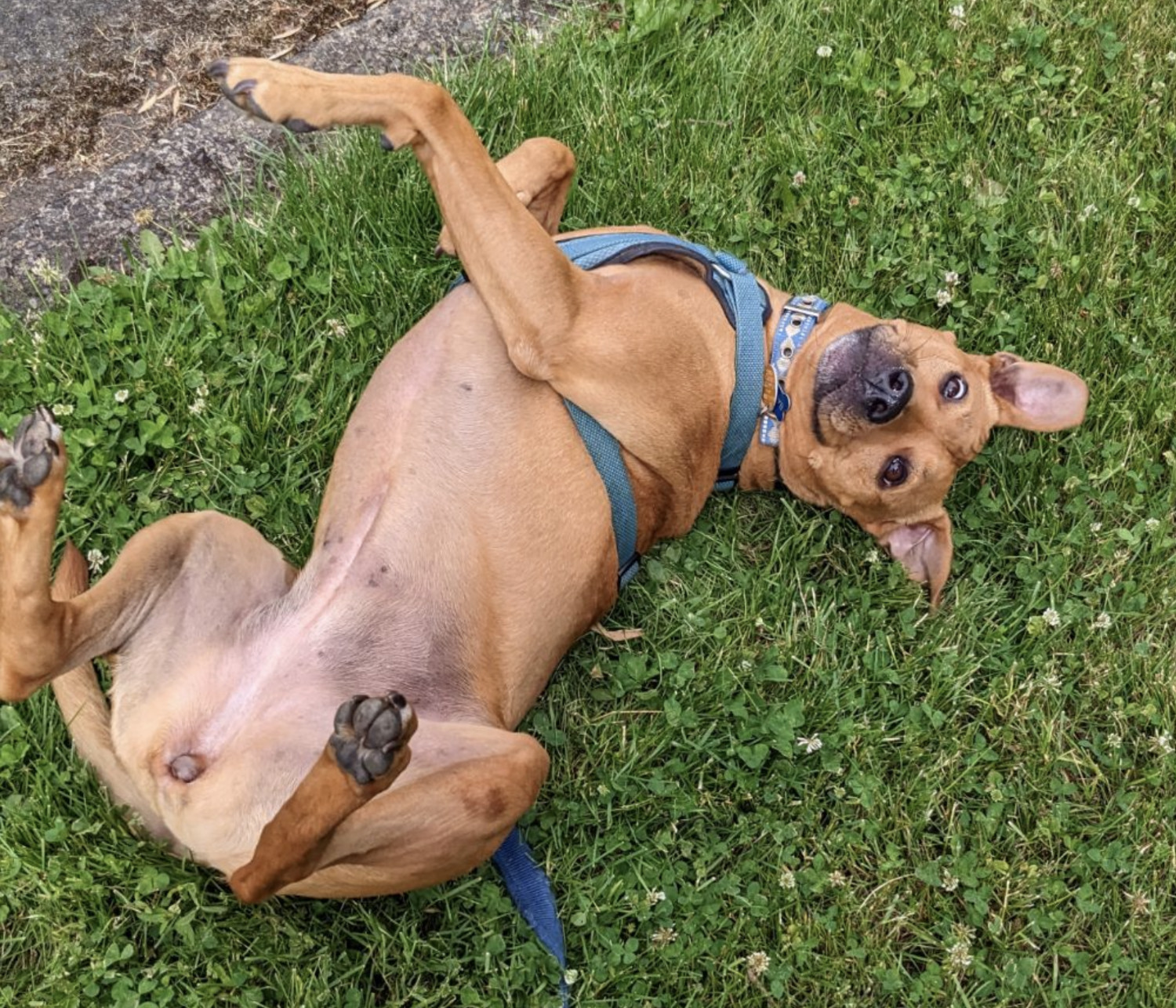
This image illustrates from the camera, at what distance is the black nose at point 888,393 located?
3.71 m

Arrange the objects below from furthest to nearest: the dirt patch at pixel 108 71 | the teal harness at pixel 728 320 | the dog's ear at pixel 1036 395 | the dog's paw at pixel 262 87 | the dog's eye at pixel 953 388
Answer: the dirt patch at pixel 108 71 < the dog's ear at pixel 1036 395 < the dog's eye at pixel 953 388 < the teal harness at pixel 728 320 < the dog's paw at pixel 262 87

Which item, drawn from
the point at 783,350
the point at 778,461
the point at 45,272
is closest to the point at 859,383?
the point at 783,350

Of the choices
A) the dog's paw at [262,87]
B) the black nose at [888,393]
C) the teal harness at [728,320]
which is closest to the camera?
the dog's paw at [262,87]

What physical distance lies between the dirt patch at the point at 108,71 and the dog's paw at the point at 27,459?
159 centimetres

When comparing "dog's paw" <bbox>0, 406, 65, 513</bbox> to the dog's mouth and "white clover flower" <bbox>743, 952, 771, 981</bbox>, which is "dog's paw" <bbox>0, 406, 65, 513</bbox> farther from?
"white clover flower" <bbox>743, 952, 771, 981</bbox>

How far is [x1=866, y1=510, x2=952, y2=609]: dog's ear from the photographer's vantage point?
414cm

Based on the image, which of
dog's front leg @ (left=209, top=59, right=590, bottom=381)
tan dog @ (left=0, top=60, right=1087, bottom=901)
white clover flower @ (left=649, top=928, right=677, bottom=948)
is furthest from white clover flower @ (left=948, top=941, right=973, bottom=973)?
dog's front leg @ (left=209, top=59, right=590, bottom=381)

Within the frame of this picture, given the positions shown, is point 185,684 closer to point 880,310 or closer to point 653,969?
point 653,969

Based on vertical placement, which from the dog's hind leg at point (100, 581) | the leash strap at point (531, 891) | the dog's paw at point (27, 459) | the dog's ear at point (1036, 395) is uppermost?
the dog's paw at point (27, 459)

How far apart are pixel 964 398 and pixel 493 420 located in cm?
167

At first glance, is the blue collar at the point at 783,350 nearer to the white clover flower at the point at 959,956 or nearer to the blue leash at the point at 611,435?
the blue leash at the point at 611,435

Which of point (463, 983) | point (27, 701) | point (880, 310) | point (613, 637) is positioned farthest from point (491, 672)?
point (880, 310)

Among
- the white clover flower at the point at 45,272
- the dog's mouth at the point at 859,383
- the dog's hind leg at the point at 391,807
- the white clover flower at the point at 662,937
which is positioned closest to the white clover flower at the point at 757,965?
the white clover flower at the point at 662,937

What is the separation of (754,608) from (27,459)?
2.48 m
